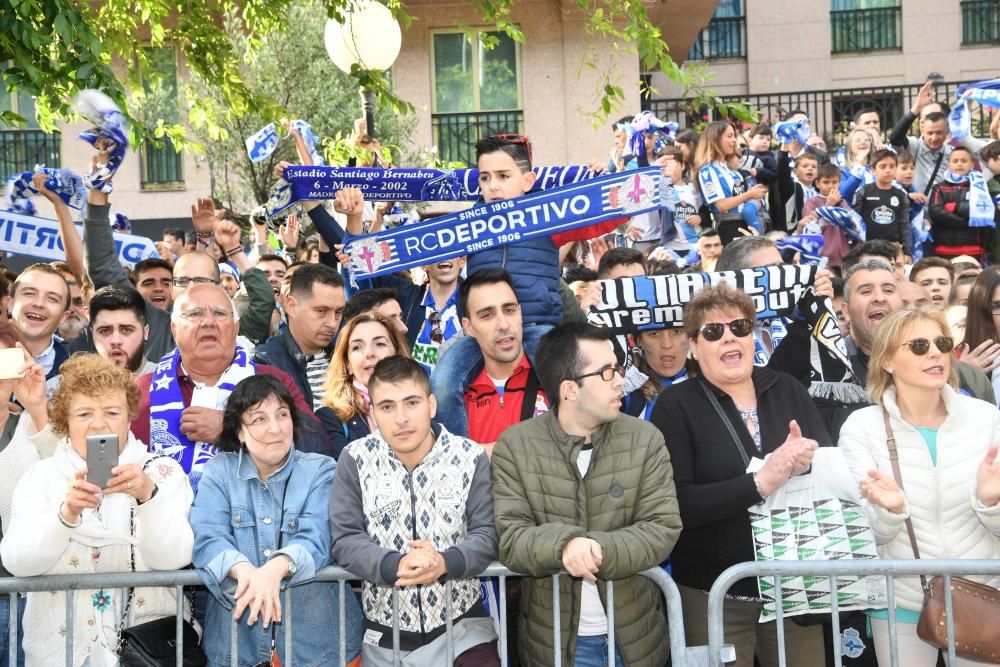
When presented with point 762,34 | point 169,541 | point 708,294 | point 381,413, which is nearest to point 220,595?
point 169,541

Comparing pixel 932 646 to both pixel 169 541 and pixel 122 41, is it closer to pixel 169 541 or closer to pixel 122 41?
pixel 169 541

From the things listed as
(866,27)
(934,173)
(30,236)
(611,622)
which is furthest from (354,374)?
(866,27)

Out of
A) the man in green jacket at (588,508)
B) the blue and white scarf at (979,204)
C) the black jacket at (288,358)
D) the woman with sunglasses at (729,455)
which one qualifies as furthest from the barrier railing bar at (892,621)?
the blue and white scarf at (979,204)

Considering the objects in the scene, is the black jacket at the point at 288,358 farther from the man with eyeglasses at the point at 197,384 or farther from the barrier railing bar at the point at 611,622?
Answer: the barrier railing bar at the point at 611,622

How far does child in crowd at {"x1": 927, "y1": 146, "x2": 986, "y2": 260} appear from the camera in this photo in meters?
10.6

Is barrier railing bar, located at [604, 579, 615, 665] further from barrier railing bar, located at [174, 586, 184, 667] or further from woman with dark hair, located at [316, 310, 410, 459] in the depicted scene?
barrier railing bar, located at [174, 586, 184, 667]

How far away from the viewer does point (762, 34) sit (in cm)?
2708

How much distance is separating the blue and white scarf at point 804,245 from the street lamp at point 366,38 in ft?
10.8

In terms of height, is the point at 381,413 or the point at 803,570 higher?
the point at 381,413

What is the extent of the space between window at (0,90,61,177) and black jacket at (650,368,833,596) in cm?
1806

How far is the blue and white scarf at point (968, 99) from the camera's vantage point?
1051cm

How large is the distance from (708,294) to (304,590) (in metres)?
2.05

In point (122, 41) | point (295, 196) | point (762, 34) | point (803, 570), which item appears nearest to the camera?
point (803, 570)

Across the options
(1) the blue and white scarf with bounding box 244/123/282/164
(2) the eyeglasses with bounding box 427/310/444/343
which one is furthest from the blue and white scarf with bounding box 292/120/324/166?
(2) the eyeglasses with bounding box 427/310/444/343
